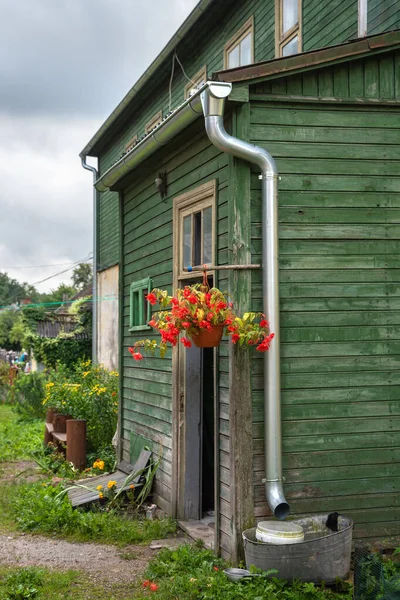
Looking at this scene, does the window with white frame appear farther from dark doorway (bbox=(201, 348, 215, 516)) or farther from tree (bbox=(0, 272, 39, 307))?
tree (bbox=(0, 272, 39, 307))

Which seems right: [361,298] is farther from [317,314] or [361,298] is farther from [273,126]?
[273,126]

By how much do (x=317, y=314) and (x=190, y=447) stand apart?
245 cm

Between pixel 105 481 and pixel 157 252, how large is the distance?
3.01 m

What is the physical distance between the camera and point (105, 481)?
9078mm

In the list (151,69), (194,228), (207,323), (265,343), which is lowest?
(265,343)

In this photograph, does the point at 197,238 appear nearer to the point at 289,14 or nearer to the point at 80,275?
Answer: the point at 289,14

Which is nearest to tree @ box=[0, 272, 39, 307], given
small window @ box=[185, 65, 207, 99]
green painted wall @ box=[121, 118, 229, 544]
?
small window @ box=[185, 65, 207, 99]

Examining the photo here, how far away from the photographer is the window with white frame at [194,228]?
23.0 ft

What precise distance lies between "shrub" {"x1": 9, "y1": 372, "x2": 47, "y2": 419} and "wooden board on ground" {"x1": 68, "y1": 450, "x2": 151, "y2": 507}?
7.48 metres

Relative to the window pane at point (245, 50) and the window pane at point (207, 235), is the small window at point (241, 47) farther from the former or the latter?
the window pane at point (207, 235)

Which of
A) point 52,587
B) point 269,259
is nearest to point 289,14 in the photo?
point 269,259

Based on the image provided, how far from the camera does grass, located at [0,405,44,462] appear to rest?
12328mm

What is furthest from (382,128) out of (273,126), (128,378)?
(128,378)

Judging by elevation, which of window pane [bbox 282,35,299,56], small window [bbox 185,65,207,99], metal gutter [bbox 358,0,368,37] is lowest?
metal gutter [bbox 358,0,368,37]
